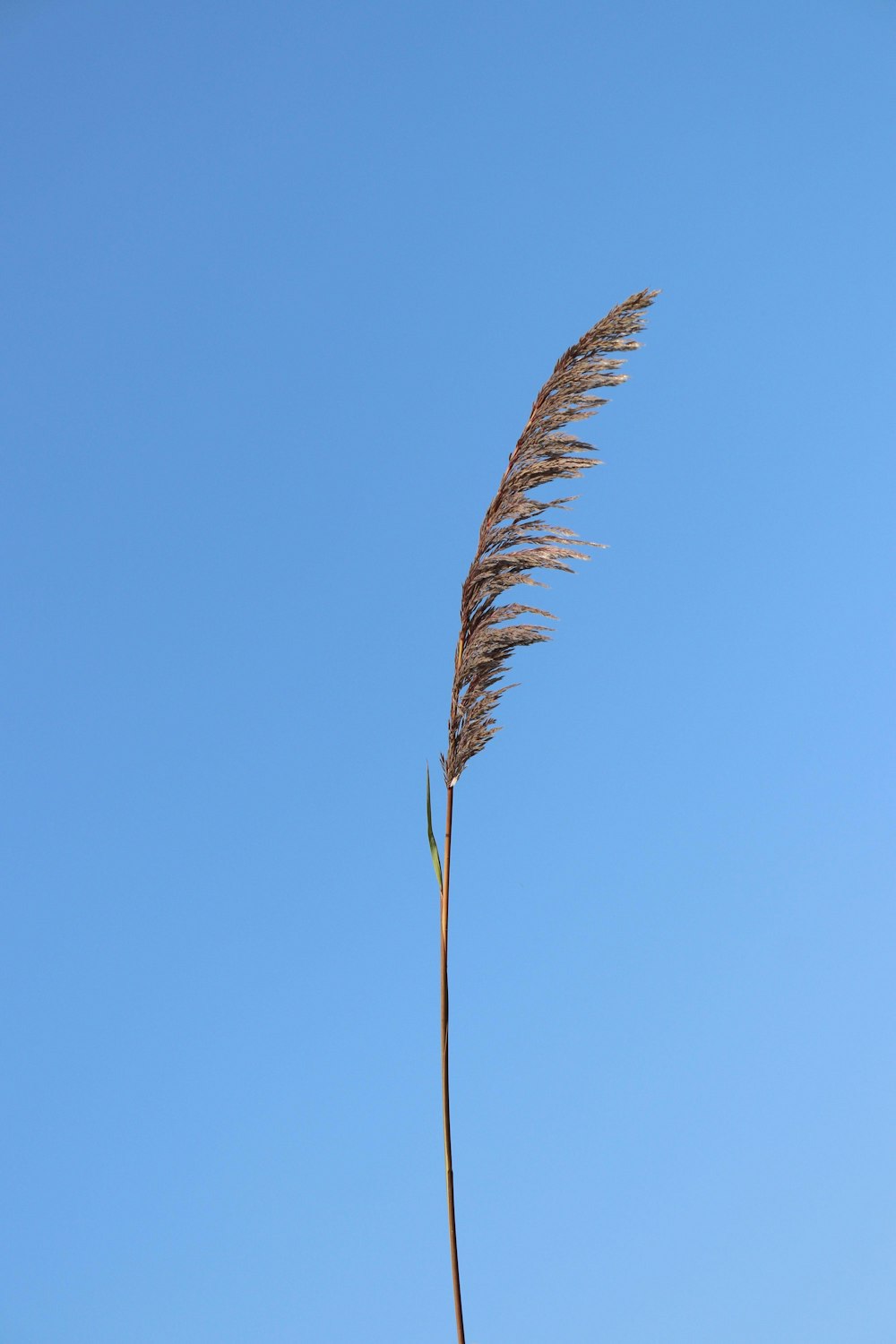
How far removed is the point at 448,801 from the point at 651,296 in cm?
187

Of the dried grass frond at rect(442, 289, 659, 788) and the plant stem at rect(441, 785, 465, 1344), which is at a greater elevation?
the dried grass frond at rect(442, 289, 659, 788)

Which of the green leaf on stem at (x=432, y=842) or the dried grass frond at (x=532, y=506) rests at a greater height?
the dried grass frond at (x=532, y=506)

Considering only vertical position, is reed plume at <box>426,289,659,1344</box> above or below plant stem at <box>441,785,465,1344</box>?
above

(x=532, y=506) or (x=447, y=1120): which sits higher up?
(x=532, y=506)

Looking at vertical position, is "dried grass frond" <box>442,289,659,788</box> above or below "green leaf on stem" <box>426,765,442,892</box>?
above

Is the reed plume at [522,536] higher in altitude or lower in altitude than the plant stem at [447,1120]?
higher

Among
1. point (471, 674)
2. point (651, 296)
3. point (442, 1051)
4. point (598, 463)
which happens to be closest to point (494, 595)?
point (471, 674)

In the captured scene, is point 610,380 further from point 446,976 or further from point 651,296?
point 446,976

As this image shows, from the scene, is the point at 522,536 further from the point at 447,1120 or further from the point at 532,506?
the point at 447,1120

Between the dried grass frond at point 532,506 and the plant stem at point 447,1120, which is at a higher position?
the dried grass frond at point 532,506

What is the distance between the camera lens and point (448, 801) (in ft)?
11.5

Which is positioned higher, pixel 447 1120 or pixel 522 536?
pixel 522 536

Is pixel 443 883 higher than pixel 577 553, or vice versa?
pixel 577 553

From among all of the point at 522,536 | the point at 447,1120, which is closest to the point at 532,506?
the point at 522,536
